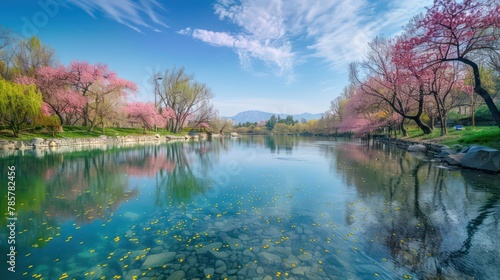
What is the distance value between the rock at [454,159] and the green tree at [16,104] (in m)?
39.2

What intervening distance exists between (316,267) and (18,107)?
33.9 meters

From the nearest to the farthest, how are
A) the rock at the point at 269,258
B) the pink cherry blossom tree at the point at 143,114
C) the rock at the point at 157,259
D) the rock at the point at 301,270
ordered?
1. the rock at the point at 301,270
2. the rock at the point at 157,259
3. the rock at the point at 269,258
4. the pink cherry blossom tree at the point at 143,114

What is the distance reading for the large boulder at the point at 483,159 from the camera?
12.9 m

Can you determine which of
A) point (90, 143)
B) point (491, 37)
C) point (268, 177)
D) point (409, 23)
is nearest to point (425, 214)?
point (268, 177)

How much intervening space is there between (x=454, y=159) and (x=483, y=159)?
1960 millimetres

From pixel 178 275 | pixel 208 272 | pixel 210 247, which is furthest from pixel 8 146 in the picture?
pixel 208 272

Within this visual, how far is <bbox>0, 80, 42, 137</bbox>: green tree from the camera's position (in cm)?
2377

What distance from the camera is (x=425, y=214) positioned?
7254mm

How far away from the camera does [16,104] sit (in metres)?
24.7

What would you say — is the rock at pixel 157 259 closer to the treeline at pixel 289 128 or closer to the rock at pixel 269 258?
the rock at pixel 269 258

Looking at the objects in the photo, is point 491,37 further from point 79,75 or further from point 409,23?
point 79,75

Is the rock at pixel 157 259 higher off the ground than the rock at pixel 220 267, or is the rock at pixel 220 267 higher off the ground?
the rock at pixel 157 259

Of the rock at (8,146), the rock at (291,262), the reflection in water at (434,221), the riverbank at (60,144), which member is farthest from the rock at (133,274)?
the rock at (8,146)

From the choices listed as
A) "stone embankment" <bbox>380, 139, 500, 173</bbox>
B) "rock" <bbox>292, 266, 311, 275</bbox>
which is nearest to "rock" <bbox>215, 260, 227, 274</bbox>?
"rock" <bbox>292, 266, 311, 275</bbox>
